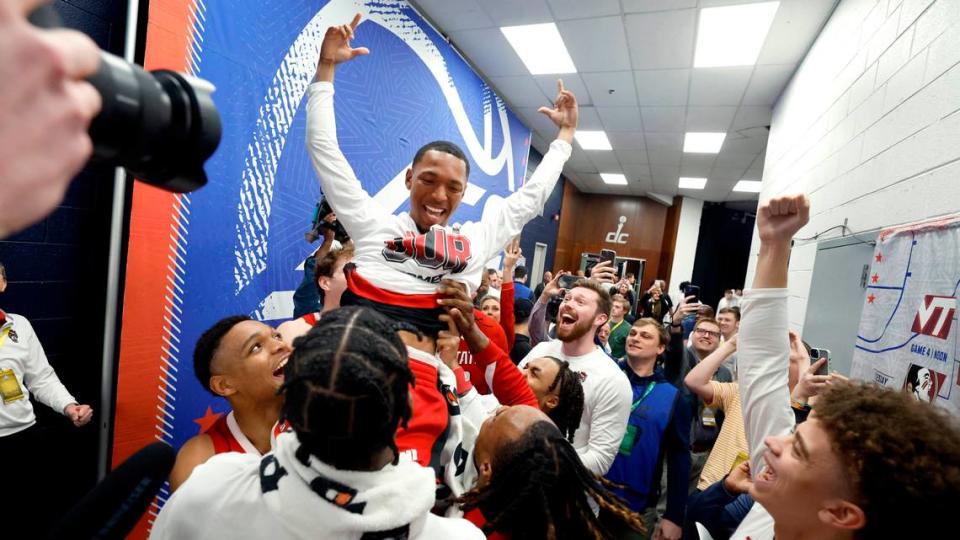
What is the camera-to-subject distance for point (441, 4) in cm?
398

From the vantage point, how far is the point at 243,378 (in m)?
1.26

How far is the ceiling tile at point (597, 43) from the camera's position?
3.96 meters

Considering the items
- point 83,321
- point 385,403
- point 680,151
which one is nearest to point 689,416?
point 385,403

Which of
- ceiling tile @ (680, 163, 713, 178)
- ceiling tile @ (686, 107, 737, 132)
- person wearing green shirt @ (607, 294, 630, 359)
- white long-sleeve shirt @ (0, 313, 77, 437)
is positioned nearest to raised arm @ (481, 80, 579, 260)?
person wearing green shirt @ (607, 294, 630, 359)

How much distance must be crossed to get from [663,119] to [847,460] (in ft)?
19.9

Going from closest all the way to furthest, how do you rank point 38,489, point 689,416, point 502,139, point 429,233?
point 429,233
point 38,489
point 689,416
point 502,139

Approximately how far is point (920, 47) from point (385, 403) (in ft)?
8.79

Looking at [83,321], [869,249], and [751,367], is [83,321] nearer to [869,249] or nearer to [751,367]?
[751,367]

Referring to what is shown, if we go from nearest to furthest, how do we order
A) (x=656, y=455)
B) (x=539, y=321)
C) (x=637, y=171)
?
1. (x=656, y=455)
2. (x=539, y=321)
3. (x=637, y=171)

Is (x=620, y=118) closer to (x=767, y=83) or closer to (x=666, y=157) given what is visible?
(x=767, y=83)

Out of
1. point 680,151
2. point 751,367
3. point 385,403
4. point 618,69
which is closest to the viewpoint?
point 385,403

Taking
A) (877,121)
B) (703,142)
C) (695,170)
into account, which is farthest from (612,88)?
(695,170)

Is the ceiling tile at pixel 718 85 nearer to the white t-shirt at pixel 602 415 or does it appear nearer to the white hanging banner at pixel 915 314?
the white hanging banner at pixel 915 314

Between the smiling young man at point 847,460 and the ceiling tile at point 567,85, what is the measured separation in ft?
14.9
